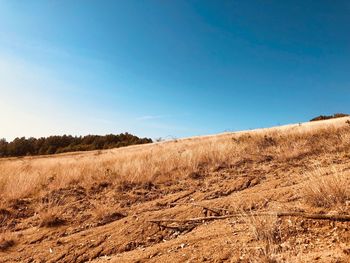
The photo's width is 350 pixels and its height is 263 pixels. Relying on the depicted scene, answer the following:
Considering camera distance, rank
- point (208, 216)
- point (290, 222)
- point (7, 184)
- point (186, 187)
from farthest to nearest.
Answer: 1. point (7, 184)
2. point (186, 187)
3. point (208, 216)
4. point (290, 222)

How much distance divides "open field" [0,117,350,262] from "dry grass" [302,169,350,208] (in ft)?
0.04

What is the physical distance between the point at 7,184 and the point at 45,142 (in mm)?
38080

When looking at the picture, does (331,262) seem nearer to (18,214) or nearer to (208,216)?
(208,216)

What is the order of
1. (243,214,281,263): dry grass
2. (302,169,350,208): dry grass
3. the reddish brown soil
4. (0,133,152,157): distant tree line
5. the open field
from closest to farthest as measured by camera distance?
(243,214,281,263): dry grass < the reddish brown soil < the open field < (302,169,350,208): dry grass < (0,133,152,157): distant tree line

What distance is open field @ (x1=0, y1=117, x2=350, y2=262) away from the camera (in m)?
3.72

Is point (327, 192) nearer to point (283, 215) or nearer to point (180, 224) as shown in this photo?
point (283, 215)

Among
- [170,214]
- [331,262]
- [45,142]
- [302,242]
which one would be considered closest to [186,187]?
[170,214]

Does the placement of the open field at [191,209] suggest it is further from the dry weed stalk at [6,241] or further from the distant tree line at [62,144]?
the distant tree line at [62,144]

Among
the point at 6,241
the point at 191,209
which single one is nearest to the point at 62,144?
the point at 6,241

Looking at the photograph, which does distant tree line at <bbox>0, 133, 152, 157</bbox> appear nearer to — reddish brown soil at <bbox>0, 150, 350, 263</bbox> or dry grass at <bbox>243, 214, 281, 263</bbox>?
reddish brown soil at <bbox>0, 150, 350, 263</bbox>

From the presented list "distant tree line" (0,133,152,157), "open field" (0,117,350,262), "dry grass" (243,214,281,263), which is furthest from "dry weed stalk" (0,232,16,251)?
"distant tree line" (0,133,152,157)

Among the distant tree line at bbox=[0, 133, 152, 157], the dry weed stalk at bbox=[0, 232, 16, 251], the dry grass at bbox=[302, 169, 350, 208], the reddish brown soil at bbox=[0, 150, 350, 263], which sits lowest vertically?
the dry weed stalk at bbox=[0, 232, 16, 251]

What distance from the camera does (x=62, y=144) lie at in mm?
45625

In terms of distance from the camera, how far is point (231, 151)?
1048 centimetres
